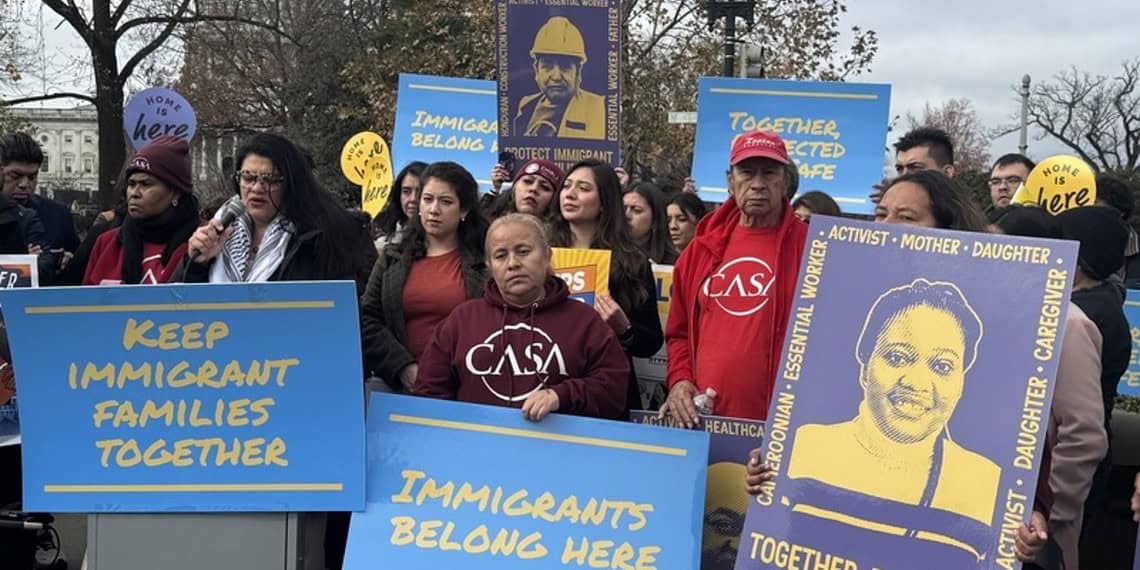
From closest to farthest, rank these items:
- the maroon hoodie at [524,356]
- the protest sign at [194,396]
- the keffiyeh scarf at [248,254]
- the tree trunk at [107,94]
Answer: the protest sign at [194,396] < the maroon hoodie at [524,356] < the keffiyeh scarf at [248,254] < the tree trunk at [107,94]

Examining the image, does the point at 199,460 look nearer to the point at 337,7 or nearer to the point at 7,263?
the point at 7,263

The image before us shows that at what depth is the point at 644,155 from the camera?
76.7 feet

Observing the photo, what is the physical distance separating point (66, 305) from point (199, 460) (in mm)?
595

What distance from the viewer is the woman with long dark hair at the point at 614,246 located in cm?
445

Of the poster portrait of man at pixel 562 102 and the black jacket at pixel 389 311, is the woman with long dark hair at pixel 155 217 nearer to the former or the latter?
the black jacket at pixel 389 311

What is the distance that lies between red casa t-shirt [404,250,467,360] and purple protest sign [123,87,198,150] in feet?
18.2

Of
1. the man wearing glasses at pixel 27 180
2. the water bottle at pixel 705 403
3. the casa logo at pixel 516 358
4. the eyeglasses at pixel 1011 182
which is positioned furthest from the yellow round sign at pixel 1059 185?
the man wearing glasses at pixel 27 180

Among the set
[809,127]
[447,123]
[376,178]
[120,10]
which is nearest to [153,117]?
[376,178]

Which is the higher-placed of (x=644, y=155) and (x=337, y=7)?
(x=337, y=7)

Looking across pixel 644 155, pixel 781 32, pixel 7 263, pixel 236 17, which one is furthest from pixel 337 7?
pixel 7 263

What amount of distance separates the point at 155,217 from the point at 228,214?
1.58 ft

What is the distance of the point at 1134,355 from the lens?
6586 mm

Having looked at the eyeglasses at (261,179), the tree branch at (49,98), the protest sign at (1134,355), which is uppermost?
the tree branch at (49,98)

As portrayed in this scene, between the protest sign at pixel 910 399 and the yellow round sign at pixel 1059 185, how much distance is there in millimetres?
3110
